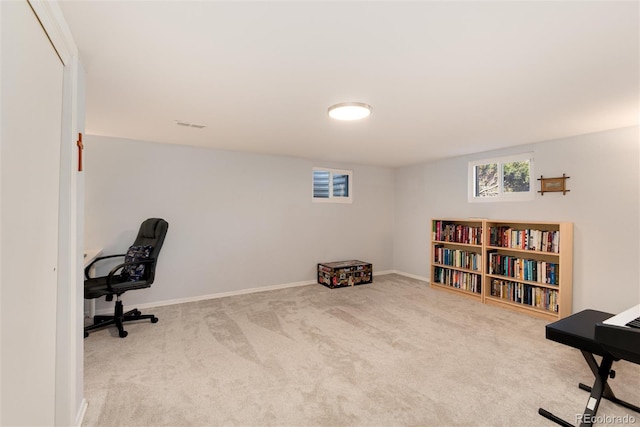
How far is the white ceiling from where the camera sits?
4.45 feet

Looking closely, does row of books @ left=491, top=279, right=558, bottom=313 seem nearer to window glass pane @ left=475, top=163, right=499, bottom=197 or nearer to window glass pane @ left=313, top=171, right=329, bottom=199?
window glass pane @ left=475, top=163, right=499, bottom=197

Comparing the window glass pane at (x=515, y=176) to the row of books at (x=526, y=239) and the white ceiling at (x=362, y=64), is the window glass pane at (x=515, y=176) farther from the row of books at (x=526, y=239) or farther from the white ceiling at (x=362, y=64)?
the white ceiling at (x=362, y=64)

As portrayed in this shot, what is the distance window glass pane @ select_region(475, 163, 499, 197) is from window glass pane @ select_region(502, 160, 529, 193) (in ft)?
0.40

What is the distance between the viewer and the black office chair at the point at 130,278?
9.59ft

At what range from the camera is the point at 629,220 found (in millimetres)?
3107

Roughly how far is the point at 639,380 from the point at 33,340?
3.68 meters

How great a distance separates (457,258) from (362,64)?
3.63 metres

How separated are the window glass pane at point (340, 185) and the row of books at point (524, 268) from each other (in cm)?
251

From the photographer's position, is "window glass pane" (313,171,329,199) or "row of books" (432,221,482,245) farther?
"window glass pane" (313,171,329,199)

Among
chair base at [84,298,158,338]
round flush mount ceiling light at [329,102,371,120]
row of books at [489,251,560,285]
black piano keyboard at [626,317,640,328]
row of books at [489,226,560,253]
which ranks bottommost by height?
chair base at [84,298,158,338]

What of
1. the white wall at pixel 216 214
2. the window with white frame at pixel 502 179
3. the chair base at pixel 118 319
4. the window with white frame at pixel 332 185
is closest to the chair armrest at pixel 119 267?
the chair base at pixel 118 319

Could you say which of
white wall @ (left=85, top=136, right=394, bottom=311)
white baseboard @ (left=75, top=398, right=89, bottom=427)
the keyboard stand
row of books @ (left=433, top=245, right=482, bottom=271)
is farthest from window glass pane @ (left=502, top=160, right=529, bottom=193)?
white baseboard @ (left=75, top=398, right=89, bottom=427)

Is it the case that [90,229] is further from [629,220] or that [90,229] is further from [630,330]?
[629,220]

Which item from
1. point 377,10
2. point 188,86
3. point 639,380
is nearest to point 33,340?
point 188,86
